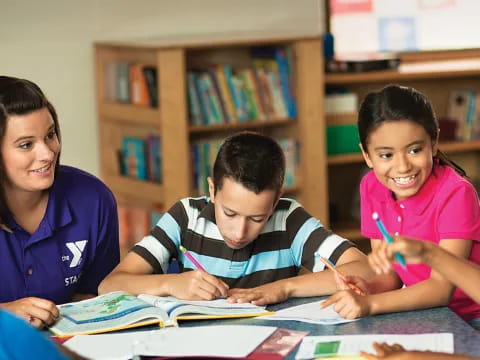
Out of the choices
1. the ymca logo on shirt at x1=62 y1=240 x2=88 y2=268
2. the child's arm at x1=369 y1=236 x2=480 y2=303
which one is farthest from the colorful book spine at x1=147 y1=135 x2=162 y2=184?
the child's arm at x1=369 y1=236 x2=480 y2=303

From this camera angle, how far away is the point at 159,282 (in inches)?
82.5

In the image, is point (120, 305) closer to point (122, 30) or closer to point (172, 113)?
point (172, 113)

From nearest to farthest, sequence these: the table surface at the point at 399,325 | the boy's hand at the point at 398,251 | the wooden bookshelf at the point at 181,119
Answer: the boy's hand at the point at 398,251, the table surface at the point at 399,325, the wooden bookshelf at the point at 181,119

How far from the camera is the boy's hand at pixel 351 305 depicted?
188 cm

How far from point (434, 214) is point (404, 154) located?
0.16m

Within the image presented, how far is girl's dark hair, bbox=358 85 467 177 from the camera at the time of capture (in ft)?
6.86

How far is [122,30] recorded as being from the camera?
4.48 m

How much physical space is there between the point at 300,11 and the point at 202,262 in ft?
9.44

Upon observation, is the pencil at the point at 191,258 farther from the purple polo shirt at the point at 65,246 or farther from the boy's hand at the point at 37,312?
the boy's hand at the point at 37,312

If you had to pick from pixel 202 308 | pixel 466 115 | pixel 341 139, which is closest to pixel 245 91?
pixel 341 139

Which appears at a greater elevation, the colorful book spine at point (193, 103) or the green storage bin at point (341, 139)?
the colorful book spine at point (193, 103)

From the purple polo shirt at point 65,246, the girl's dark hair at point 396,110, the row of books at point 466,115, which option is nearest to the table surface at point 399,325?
the girl's dark hair at point 396,110

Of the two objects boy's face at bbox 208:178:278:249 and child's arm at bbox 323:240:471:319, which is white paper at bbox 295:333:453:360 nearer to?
child's arm at bbox 323:240:471:319

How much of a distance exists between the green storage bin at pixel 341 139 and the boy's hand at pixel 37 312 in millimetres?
2944
